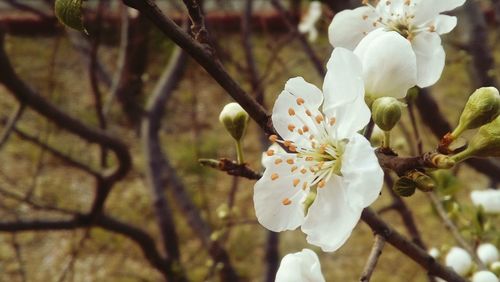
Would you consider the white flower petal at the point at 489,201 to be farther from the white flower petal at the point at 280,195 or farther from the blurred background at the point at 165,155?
the blurred background at the point at 165,155

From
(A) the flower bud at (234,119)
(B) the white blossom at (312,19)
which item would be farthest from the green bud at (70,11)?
(B) the white blossom at (312,19)

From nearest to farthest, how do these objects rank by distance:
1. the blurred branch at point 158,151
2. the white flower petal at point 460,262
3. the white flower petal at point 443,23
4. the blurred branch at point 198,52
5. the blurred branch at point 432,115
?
the blurred branch at point 198,52
the white flower petal at point 443,23
the white flower petal at point 460,262
the blurred branch at point 432,115
the blurred branch at point 158,151

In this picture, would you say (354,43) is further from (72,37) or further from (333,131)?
(72,37)

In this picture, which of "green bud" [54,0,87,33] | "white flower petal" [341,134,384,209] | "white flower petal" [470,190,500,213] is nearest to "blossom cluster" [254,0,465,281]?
"white flower petal" [341,134,384,209]

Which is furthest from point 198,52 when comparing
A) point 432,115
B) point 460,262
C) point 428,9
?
point 432,115

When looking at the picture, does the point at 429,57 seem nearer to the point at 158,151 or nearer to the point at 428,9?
the point at 428,9

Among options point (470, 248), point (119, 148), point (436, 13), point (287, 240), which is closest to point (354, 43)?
point (436, 13)

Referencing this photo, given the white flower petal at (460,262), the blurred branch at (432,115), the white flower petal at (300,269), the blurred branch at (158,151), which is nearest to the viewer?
the white flower petal at (300,269)

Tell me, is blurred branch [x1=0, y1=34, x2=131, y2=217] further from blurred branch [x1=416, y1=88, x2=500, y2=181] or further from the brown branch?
the brown branch
